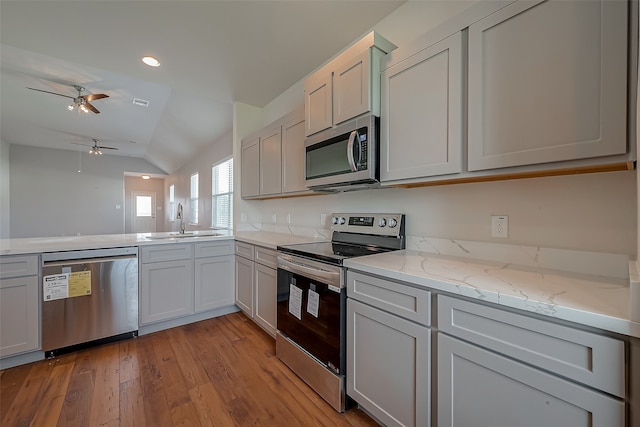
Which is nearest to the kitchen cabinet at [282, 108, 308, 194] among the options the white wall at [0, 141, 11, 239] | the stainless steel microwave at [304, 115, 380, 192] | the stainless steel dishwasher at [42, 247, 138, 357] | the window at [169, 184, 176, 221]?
the stainless steel microwave at [304, 115, 380, 192]

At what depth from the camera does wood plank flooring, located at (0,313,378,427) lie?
5.03ft

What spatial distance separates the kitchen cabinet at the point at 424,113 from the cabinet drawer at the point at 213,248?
2.10 meters

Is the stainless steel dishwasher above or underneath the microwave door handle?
underneath

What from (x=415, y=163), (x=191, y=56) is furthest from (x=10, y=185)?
(x=415, y=163)

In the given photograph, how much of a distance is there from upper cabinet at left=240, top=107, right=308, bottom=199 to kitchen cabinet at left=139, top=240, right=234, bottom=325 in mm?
810

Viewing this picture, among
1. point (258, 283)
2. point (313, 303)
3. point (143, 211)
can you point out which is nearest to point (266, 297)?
point (258, 283)

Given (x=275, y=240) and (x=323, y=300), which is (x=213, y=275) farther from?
(x=323, y=300)

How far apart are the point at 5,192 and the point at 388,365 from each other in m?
9.16

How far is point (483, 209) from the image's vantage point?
58.2 inches

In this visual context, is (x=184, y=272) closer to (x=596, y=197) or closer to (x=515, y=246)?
(x=515, y=246)

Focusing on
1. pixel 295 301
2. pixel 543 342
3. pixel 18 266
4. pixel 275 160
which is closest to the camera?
pixel 543 342

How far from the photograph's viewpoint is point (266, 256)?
7.89 feet

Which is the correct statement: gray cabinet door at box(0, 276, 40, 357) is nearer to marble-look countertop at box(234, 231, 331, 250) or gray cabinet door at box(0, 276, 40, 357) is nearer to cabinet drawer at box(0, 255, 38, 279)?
cabinet drawer at box(0, 255, 38, 279)

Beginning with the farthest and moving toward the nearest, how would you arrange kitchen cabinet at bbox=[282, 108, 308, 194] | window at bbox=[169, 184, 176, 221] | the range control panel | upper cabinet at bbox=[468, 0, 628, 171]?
window at bbox=[169, 184, 176, 221] < kitchen cabinet at bbox=[282, 108, 308, 194] < the range control panel < upper cabinet at bbox=[468, 0, 628, 171]
